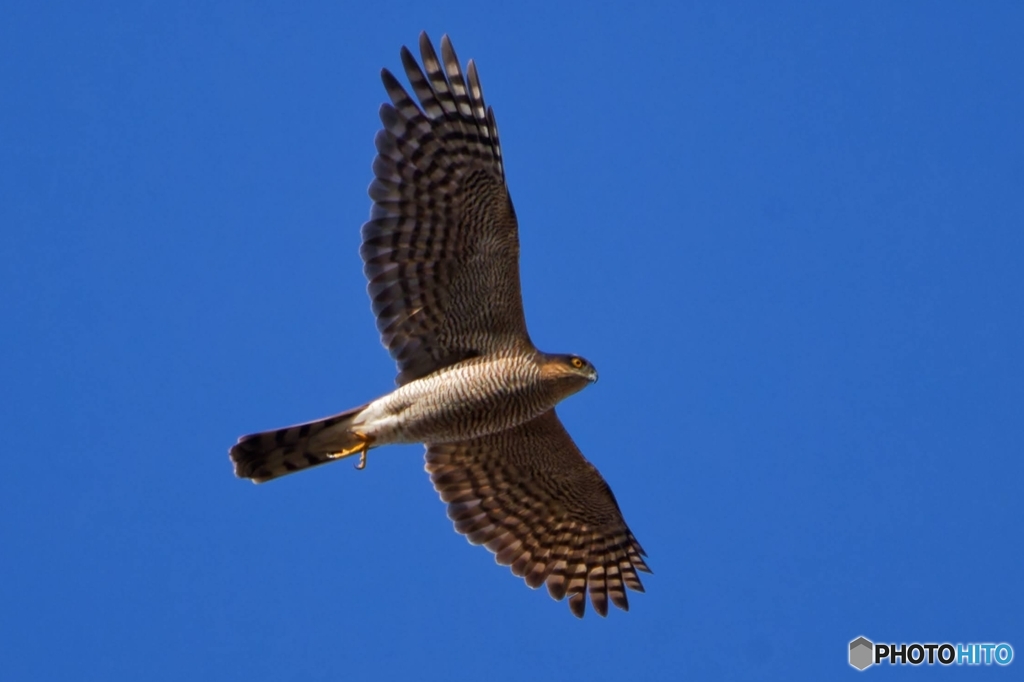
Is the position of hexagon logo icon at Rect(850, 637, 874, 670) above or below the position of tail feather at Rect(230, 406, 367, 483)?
below

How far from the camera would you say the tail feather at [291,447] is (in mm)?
12086

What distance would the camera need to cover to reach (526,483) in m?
13.3

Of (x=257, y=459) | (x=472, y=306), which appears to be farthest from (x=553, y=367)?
(x=257, y=459)

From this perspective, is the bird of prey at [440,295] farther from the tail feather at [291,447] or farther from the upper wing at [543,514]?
the upper wing at [543,514]

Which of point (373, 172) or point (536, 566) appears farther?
point (536, 566)

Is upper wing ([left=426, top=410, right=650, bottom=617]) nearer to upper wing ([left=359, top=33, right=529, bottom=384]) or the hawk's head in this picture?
the hawk's head

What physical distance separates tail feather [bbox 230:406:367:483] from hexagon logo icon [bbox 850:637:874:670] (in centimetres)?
588

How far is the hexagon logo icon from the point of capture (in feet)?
48.5

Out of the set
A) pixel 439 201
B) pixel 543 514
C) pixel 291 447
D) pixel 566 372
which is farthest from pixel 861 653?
pixel 439 201

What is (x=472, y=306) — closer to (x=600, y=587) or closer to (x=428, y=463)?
(x=428, y=463)

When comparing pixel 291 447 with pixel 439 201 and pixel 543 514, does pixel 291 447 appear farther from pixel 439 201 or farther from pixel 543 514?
pixel 543 514

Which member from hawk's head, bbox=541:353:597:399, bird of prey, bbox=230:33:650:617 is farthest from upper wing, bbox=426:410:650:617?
hawk's head, bbox=541:353:597:399

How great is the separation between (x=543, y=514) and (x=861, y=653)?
391 cm

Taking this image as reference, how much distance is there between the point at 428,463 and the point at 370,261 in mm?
2235
